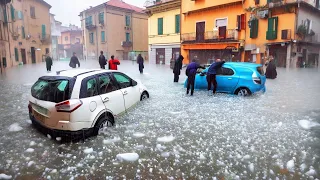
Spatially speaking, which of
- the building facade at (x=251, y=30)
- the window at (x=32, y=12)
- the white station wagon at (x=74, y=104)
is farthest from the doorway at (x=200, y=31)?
the window at (x=32, y=12)

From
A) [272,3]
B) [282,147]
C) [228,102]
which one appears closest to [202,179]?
[282,147]

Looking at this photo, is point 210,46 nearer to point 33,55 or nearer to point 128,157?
point 128,157

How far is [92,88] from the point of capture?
491cm

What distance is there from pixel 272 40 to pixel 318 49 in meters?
8.26

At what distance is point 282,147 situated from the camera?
447 centimetres

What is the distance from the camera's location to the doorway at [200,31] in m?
27.9

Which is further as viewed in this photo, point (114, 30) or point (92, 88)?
point (114, 30)

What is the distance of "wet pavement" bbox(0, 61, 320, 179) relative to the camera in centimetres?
365

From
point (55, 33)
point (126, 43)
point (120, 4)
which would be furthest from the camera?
point (55, 33)

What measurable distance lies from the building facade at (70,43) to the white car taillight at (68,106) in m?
61.1

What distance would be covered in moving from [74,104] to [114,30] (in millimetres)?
40982

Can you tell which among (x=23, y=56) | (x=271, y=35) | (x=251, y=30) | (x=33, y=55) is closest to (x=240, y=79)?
(x=271, y=35)

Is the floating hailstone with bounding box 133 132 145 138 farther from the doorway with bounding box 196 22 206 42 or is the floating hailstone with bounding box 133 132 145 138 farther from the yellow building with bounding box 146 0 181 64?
the yellow building with bounding box 146 0 181 64

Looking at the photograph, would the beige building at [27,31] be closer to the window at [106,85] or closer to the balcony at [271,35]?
the window at [106,85]
